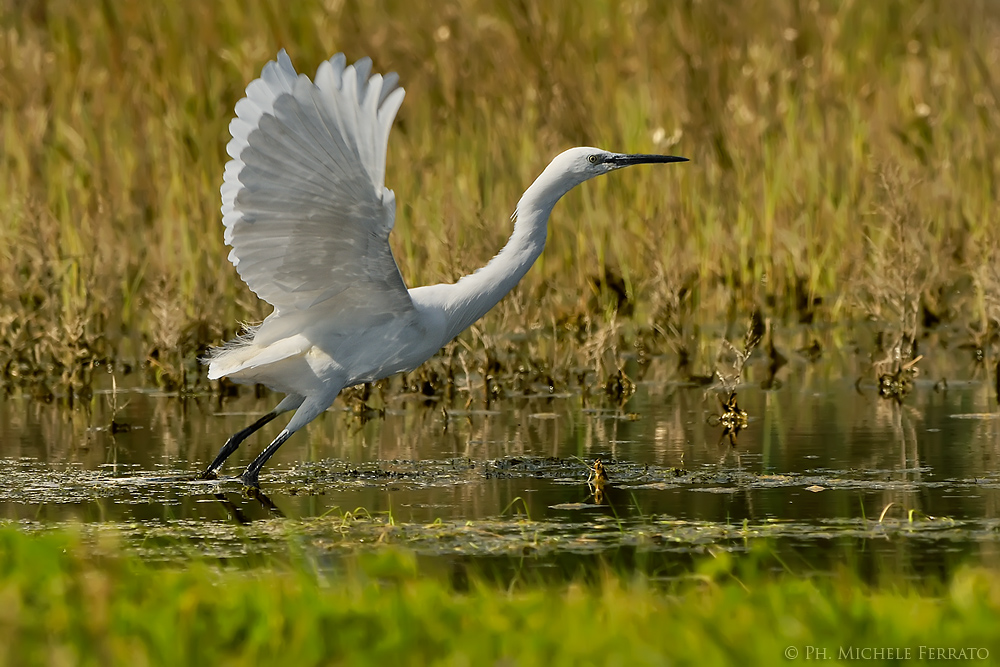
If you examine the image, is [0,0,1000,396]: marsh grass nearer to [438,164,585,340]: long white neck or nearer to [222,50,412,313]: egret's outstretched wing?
[438,164,585,340]: long white neck

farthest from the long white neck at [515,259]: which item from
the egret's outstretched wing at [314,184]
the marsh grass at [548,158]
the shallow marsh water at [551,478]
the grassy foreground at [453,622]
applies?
the grassy foreground at [453,622]

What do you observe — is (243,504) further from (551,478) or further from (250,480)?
(551,478)

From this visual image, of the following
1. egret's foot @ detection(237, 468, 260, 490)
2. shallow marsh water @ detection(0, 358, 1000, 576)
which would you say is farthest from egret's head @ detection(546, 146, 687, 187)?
egret's foot @ detection(237, 468, 260, 490)

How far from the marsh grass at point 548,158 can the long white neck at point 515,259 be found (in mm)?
1404

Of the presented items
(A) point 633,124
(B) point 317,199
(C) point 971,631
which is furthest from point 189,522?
(A) point 633,124

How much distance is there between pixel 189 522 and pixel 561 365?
10.1ft

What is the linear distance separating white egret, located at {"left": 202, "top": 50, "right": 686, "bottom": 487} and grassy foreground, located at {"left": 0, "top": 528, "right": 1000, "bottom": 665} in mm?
1716

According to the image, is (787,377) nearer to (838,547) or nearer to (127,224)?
(838,547)

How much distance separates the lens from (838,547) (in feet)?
16.1

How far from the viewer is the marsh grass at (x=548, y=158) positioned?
8719 millimetres

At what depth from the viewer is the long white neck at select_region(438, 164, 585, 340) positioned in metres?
6.45

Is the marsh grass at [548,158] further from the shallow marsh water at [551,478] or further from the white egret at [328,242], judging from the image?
the white egret at [328,242]

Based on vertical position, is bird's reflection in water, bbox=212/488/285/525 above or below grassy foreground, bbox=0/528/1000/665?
above

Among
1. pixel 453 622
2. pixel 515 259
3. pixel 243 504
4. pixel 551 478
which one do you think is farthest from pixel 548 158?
pixel 453 622
